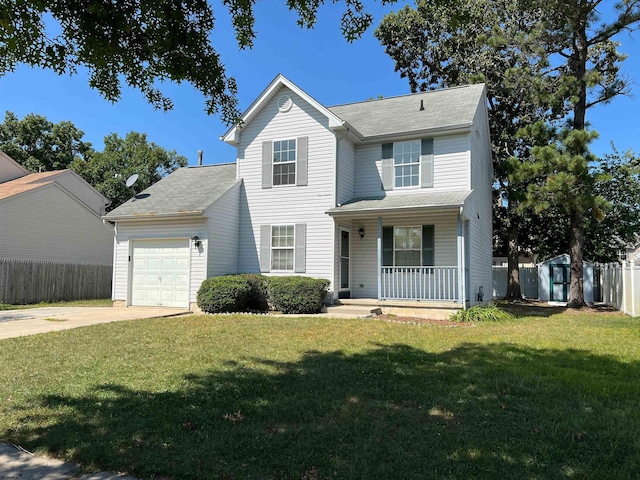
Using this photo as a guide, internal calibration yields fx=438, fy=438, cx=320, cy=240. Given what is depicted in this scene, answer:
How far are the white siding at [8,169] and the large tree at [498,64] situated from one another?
23.5 m

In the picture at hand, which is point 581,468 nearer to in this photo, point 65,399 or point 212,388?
point 212,388

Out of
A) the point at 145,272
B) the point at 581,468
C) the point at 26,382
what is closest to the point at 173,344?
the point at 26,382

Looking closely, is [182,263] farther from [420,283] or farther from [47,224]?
[47,224]

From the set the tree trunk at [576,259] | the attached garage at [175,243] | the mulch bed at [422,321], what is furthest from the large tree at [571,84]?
the attached garage at [175,243]

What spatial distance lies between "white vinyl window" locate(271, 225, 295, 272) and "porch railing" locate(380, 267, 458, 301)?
3.13 m

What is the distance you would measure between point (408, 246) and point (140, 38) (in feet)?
37.1

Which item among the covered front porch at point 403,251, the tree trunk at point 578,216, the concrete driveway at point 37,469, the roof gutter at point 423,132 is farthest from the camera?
the tree trunk at point 578,216

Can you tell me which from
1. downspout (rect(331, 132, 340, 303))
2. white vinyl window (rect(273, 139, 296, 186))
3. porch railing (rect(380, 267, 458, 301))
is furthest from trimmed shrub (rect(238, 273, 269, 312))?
porch railing (rect(380, 267, 458, 301))

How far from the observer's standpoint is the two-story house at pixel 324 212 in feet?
45.3

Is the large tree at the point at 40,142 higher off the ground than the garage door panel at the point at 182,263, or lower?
higher

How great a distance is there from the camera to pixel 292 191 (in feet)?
48.6

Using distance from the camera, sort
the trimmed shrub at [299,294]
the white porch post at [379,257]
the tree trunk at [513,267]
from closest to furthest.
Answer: the trimmed shrub at [299,294]
the white porch post at [379,257]
the tree trunk at [513,267]

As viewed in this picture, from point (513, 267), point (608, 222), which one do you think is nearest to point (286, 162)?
point (513, 267)

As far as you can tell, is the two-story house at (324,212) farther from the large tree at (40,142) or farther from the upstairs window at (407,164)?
the large tree at (40,142)
